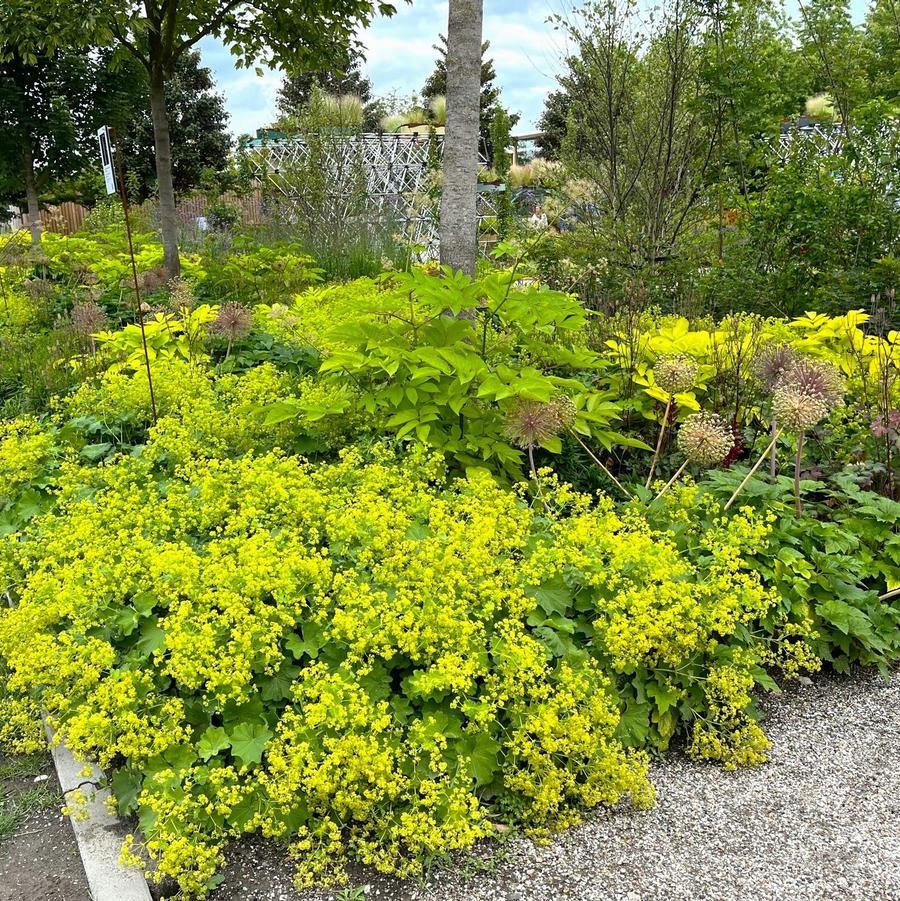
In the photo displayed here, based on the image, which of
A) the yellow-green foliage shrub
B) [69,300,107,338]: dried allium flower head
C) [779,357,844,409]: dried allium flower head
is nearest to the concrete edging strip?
the yellow-green foliage shrub

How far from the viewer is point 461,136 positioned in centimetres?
414

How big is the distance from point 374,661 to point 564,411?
1334mm

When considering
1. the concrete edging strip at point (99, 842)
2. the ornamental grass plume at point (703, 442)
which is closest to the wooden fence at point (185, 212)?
the ornamental grass plume at point (703, 442)

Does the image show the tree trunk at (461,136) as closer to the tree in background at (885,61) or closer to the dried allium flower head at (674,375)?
the dried allium flower head at (674,375)

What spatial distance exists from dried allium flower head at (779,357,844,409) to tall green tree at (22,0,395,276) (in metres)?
6.09

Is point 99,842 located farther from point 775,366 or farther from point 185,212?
point 185,212

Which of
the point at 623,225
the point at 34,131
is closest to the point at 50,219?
the point at 34,131

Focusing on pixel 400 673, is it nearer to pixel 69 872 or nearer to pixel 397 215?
pixel 69 872

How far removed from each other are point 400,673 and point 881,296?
13.3 ft

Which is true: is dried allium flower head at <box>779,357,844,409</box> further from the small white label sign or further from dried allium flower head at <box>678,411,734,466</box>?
the small white label sign

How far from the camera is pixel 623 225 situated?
646cm

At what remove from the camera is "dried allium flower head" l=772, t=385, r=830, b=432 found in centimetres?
276

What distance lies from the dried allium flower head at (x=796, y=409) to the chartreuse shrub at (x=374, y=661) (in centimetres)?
37

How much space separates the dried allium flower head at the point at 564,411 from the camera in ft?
10.2
